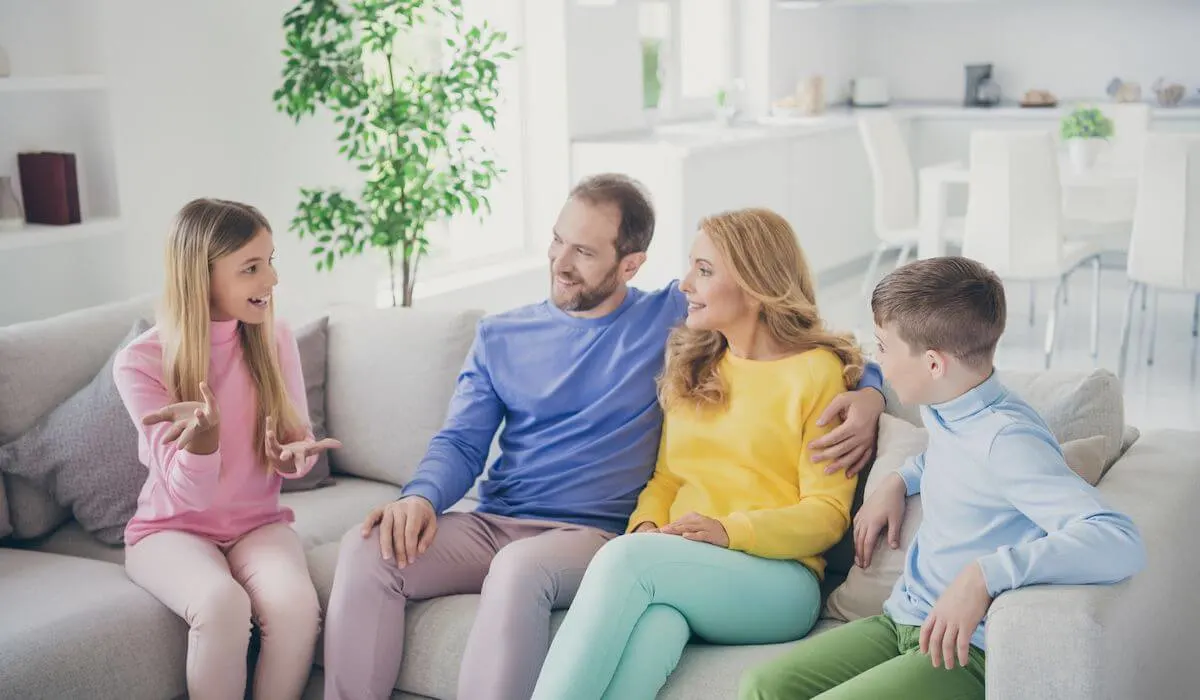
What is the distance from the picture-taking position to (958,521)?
1.85 m

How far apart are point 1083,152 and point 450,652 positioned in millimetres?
4077

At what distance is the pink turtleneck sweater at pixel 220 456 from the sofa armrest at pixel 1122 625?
1.21 m

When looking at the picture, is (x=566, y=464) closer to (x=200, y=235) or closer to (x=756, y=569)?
(x=756, y=569)

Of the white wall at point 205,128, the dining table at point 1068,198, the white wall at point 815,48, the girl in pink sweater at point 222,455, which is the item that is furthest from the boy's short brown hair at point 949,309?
the white wall at point 815,48

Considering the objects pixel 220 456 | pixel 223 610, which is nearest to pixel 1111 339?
pixel 220 456

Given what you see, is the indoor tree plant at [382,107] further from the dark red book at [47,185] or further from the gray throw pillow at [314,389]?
the gray throw pillow at [314,389]

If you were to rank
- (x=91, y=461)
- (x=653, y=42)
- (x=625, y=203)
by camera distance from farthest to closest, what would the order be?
(x=653, y=42)
(x=91, y=461)
(x=625, y=203)

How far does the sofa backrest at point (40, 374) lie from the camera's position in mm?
2557

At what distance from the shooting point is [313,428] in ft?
9.15

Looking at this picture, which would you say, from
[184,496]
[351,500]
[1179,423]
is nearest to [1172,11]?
[1179,423]

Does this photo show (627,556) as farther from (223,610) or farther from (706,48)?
(706,48)

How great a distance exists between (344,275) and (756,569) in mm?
2781

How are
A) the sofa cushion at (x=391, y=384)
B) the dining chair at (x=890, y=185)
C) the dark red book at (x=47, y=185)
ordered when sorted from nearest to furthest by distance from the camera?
the sofa cushion at (x=391, y=384) → the dark red book at (x=47, y=185) → the dining chair at (x=890, y=185)

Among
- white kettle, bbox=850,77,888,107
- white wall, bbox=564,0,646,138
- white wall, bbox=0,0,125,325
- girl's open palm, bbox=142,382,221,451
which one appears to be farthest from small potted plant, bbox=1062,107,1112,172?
girl's open palm, bbox=142,382,221,451
